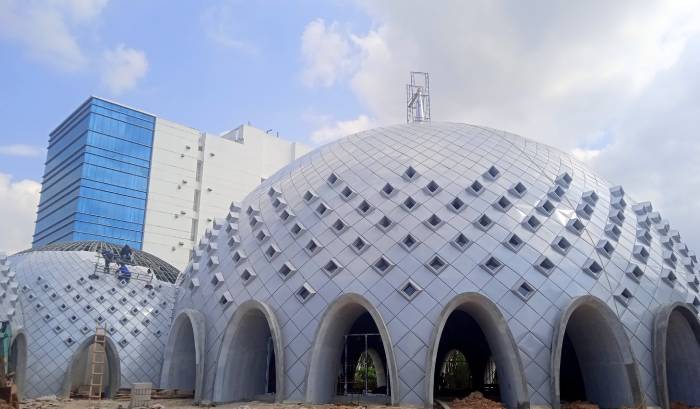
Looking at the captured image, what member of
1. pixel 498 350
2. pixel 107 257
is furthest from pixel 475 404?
pixel 107 257

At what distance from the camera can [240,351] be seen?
71.6 feet

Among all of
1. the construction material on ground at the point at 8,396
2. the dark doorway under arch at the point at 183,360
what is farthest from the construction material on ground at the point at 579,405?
the construction material on ground at the point at 8,396

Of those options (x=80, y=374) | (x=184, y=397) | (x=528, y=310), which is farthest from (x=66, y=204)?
(x=528, y=310)

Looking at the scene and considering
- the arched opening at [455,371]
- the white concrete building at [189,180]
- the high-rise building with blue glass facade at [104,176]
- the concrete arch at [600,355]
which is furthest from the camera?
the white concrete building at [189,180]

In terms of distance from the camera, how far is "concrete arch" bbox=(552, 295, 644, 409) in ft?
58.7

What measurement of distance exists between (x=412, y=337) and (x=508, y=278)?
3812 mm

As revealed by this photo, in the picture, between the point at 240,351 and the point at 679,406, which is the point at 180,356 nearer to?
the point at 240,351

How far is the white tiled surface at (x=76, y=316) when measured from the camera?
29.9 m

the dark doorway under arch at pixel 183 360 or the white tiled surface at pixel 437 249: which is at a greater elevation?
the white tiled surface at pixel 437 249

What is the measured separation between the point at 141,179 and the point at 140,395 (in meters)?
50.9

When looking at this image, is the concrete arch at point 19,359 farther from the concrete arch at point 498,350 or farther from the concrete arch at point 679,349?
the concrete arch at point 679,349

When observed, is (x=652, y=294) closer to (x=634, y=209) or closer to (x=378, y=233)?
(x=634, y=209)

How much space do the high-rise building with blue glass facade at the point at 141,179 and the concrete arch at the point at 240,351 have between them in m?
46.6

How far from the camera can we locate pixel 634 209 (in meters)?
23.7
